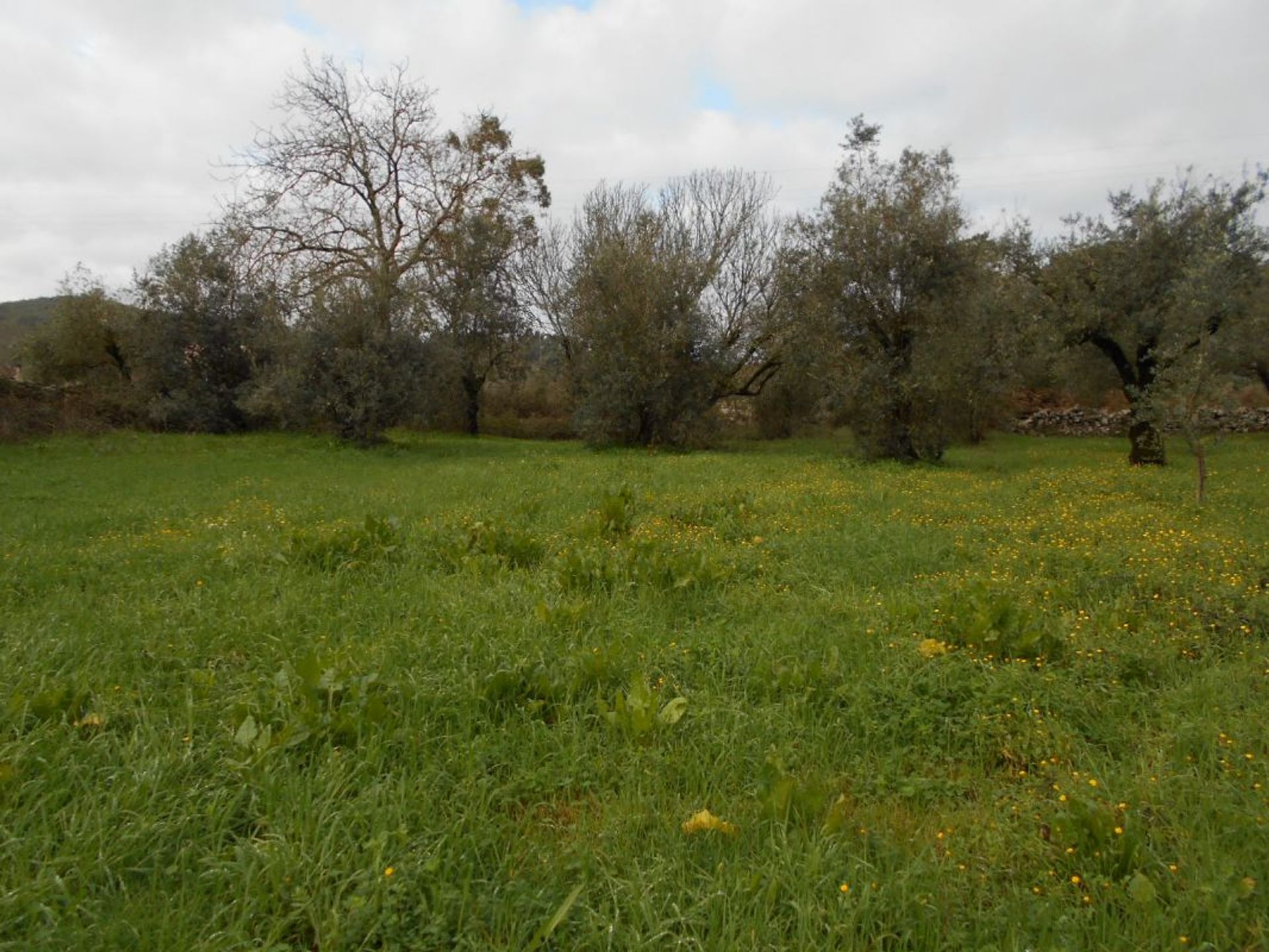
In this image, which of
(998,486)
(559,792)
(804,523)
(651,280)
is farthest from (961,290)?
(559,792)

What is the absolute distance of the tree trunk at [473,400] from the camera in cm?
2856

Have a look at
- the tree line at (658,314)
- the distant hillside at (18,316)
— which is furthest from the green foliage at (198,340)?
the distant hillside at (18,316)

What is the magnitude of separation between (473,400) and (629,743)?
27.1 metres

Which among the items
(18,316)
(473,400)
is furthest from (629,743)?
(18,316)

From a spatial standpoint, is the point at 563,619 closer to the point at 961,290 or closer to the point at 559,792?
the point at 559,792

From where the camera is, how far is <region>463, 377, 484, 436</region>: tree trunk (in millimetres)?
28562

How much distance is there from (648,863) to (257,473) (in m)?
12.5

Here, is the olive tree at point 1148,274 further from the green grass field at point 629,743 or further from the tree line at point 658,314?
the green grass field at point 629,743

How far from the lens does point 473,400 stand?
28984 millimetres

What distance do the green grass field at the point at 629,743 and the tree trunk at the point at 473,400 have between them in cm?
2249

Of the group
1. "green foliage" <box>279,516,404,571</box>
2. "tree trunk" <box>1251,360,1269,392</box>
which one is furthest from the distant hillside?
"tree trunk" <box>1251,360,1269,392</box>

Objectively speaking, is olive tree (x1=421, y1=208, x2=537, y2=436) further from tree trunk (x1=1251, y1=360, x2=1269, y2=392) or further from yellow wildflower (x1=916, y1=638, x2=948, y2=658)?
tree trunk (x1=1251, y1=360, x2=1269, y2=392)

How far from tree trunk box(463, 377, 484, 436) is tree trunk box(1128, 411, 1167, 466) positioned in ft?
71.7

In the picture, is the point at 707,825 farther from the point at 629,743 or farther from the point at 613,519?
the point at 613,519
